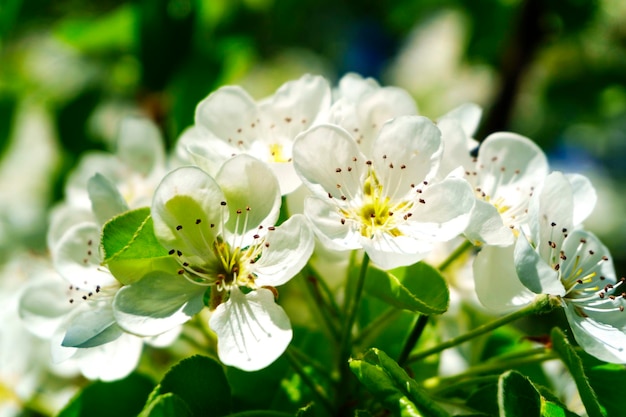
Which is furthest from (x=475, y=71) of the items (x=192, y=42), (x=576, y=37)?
(x=192, y=42)

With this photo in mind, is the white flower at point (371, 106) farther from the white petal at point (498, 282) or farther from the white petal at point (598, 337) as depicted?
the white petal at point (598, 337)

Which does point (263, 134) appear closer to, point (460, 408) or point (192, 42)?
point (460, 408)

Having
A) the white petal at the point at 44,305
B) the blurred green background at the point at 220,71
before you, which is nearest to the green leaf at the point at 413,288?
the white petal at the point at 44,305

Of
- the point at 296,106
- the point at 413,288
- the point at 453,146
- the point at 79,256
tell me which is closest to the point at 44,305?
the point at 79,256

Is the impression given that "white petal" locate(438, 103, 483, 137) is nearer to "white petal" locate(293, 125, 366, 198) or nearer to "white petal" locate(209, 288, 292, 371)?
"white petal" locate(293, 125, 366, 198)

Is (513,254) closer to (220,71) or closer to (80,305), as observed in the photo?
(80,305)

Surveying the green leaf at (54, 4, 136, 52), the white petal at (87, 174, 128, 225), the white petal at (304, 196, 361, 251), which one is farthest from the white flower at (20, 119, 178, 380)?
the green leaf at (54, 4, 136, 52)
